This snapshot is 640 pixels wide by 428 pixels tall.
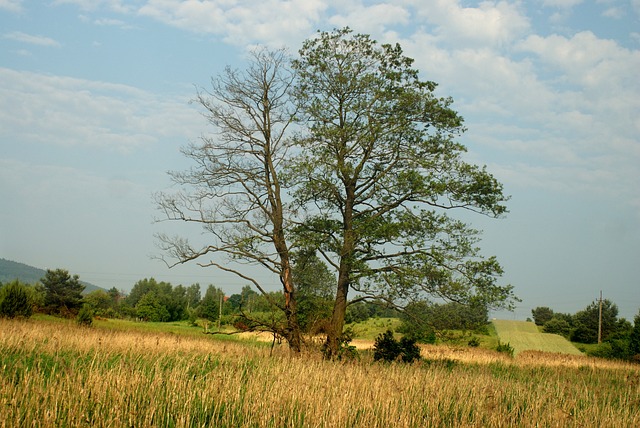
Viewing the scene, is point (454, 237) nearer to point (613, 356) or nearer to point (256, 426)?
point (256, 426)

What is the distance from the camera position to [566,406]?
9672 mm

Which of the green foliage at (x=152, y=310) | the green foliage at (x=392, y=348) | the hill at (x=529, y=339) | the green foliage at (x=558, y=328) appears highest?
the green foliage at (x=558, y=328)

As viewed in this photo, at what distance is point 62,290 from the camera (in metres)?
43.7

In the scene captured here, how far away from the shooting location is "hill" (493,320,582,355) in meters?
38.2

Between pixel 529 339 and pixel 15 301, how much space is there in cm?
3599

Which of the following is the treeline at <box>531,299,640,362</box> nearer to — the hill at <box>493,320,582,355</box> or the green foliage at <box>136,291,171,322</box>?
the hill at <box>493,320,582,355</box>

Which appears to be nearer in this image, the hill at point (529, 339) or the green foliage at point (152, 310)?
the hill at point (529, 339)

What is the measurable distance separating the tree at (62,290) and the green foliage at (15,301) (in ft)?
34.3

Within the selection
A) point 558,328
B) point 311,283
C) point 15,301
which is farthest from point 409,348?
point 558,328

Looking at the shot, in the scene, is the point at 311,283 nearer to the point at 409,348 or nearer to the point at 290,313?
the point at 290,313

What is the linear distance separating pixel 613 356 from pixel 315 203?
991 inches

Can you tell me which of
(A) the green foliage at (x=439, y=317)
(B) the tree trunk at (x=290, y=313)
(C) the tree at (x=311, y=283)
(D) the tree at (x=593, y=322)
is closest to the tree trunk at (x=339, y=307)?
(C) the tree at (x=311, y=283)

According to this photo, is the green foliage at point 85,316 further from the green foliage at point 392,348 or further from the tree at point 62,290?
the green foliage at point 392,348

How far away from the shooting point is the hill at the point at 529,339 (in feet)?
125
